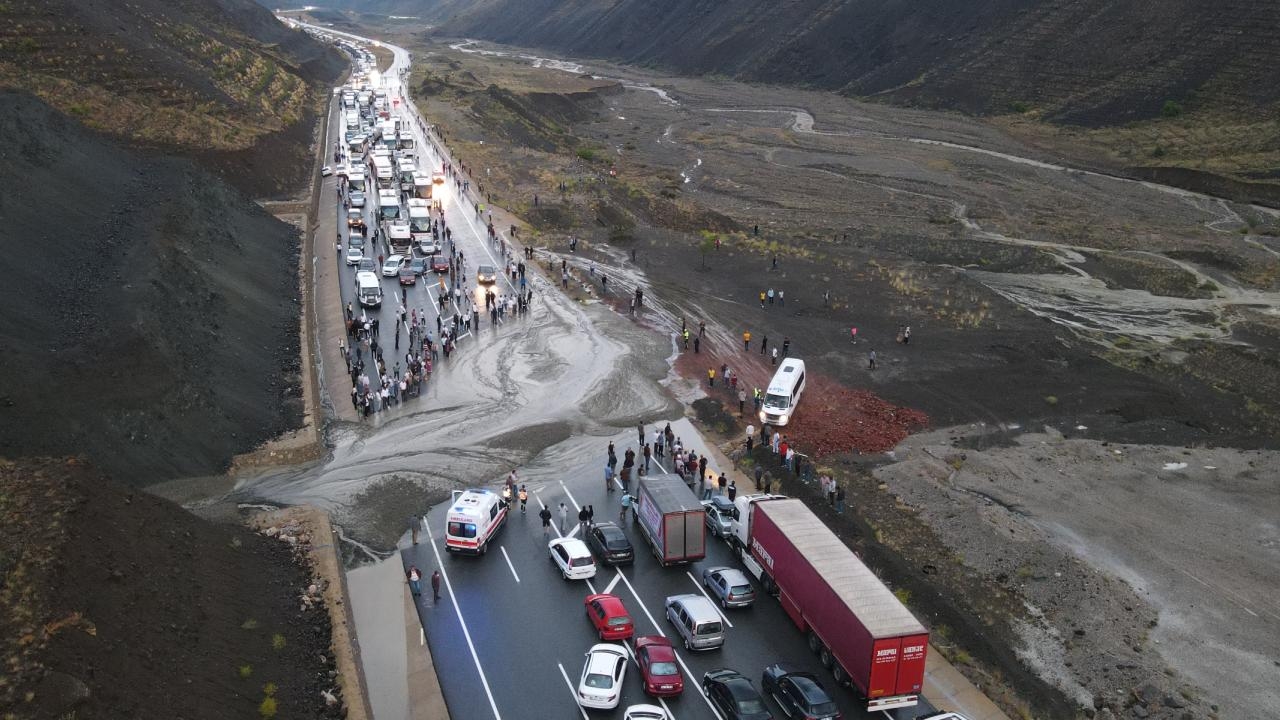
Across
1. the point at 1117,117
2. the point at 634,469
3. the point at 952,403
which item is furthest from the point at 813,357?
the point at 1117,117

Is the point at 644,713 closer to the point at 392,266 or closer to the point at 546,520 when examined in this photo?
the point at 546,520

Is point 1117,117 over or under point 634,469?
over

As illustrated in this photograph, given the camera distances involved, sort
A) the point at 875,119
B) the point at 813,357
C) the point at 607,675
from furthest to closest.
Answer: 1. the point at 875,119
2. the point at 813,357
3. the point at 607,675

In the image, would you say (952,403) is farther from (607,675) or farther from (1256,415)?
(607,675)

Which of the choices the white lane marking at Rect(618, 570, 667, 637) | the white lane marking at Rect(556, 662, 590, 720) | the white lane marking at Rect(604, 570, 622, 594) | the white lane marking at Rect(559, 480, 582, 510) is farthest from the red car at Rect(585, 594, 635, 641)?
the white lane marking at Rect(559, 480, 582, 510)

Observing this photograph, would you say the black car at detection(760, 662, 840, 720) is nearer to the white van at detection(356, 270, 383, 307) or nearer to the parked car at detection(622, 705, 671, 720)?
the parked car at detection(622, 705, 671, 720)
